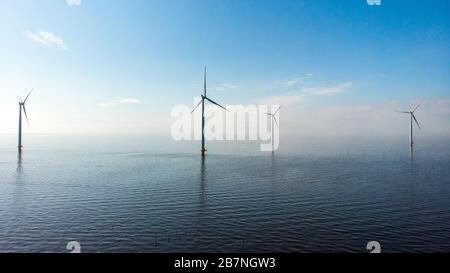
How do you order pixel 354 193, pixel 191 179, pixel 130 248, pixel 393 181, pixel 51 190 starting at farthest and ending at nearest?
1. pixel 191 179
2. pixel 393 181
3. pixel 51 190
4. pixel 354 193
5. pixel 130 248

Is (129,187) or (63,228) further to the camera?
(129,187)

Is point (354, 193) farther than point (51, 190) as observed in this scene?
No

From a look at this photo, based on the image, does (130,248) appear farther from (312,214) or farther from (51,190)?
(51,190)
